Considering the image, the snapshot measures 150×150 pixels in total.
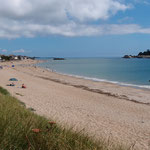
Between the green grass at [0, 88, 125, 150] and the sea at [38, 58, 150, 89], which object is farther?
the sea at [38, 58, 150, 89]

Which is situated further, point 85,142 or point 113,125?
point 113,125

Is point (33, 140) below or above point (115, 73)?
above

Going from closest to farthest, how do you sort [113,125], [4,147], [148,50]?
Result: [4,147], [113,125], [148,50]

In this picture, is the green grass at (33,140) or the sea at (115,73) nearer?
the green grass at (33,140)

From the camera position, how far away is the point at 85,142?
3.19 meters

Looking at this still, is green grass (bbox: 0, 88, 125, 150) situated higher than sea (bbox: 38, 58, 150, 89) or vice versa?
green grass (bbox: 0, 88, 125, 150)

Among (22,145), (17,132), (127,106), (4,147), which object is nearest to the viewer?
(4,147)

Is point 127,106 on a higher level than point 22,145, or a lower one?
lower

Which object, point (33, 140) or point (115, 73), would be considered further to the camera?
point (115, 73)

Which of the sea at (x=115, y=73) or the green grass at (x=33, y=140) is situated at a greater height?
the green grass at (x=33, y=140)

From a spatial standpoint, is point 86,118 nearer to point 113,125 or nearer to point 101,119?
point 101,119

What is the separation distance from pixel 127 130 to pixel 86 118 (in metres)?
2.09

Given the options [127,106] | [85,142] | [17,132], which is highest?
[17,132]

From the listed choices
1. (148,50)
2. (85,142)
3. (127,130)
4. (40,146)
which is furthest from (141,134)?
(148,50)
